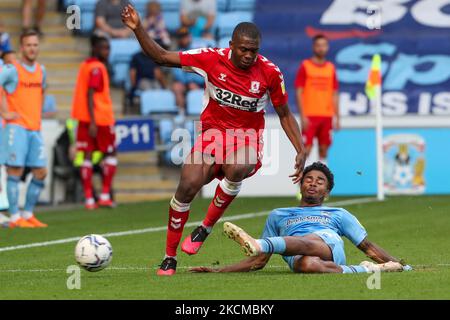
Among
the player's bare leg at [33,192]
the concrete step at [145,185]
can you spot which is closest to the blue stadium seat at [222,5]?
the concrete step at [145,185]

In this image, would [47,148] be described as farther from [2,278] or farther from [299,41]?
[2,278]

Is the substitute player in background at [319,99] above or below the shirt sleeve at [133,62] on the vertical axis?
below

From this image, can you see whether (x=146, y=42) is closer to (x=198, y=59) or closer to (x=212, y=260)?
(x=198, y=59)

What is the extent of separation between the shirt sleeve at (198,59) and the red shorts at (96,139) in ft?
27.7

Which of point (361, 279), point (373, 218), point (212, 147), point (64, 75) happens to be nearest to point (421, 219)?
point (373, 218)

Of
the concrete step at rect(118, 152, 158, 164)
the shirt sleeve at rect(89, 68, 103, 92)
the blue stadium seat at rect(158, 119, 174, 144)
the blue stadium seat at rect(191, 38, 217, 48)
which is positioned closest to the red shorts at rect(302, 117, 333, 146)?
the blue stadium seat at rect(158, 119, 174, 144)

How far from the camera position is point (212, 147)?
10.1 metres

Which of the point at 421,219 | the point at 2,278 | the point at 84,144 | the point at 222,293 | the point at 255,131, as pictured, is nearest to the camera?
the point at 222,293

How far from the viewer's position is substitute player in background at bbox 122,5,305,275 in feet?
32.7

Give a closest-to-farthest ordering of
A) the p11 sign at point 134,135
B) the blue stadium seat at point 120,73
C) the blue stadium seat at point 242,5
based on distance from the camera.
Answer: the p11 sign at point 134,135 → the blue stadium seat at point 120,73 → the blue stadium seat at point 242,5

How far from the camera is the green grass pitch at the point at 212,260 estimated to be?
8.26m

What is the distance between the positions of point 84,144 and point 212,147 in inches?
343

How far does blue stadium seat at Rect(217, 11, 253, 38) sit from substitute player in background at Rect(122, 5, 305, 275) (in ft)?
38.9

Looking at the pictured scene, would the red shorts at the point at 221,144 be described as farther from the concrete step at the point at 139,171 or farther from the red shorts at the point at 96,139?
the concrete step at the point at 139,171
